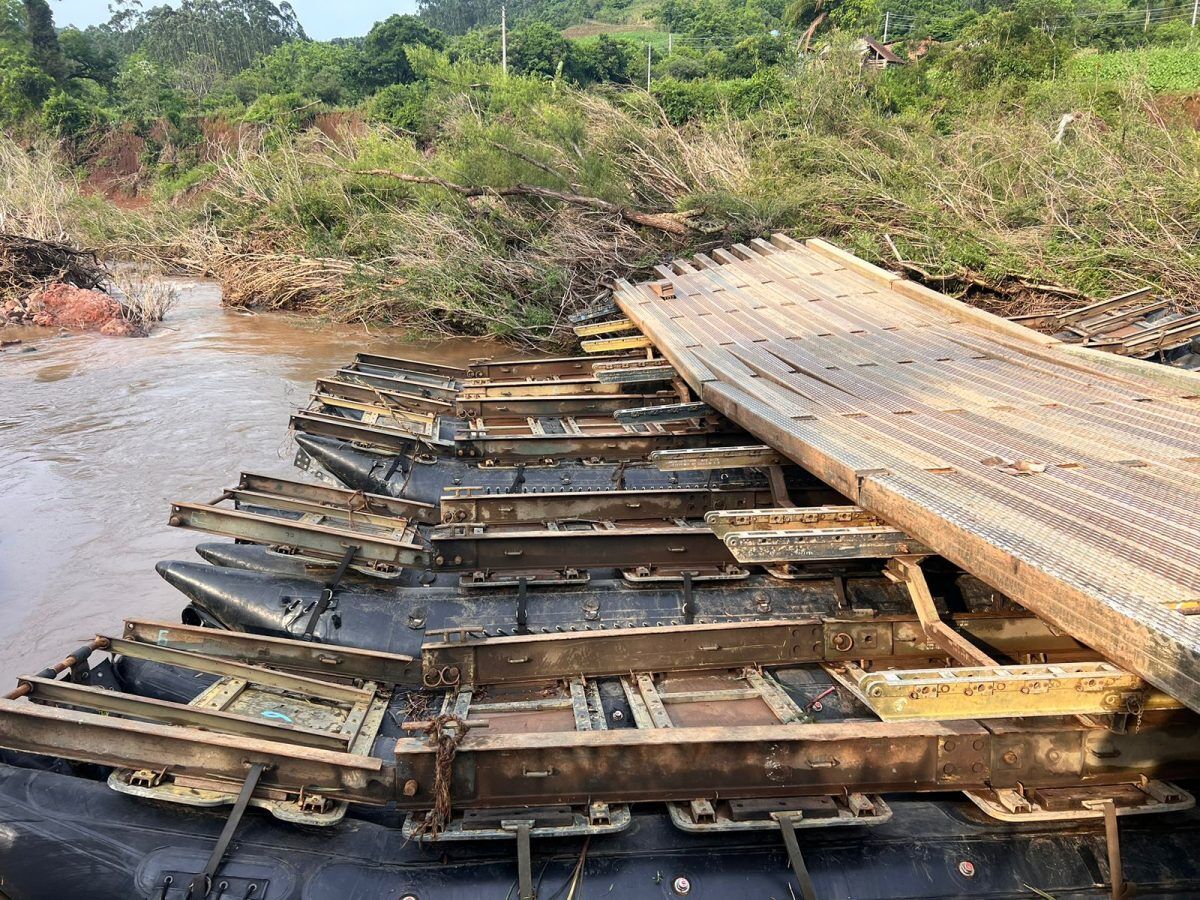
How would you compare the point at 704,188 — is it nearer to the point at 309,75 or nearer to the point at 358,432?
the point at 358,432

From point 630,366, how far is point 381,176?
10.4m

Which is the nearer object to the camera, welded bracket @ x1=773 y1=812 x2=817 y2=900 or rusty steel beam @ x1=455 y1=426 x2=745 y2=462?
welded bracket @ x1=773 y1=812 x2=817 y2=900

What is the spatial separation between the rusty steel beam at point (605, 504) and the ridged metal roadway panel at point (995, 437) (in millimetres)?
538

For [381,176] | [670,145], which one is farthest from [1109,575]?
[381,176]

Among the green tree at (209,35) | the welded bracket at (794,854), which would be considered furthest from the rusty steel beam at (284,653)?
the green tree at (209,35)

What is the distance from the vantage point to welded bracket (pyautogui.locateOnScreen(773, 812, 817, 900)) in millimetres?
2656

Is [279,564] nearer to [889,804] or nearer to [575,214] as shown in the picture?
[889,804]

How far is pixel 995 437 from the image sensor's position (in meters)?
3.76

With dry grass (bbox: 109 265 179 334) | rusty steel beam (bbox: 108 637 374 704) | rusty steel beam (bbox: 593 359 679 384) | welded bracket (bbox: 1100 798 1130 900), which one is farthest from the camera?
dry grass (bbox: 109 265 179 334)

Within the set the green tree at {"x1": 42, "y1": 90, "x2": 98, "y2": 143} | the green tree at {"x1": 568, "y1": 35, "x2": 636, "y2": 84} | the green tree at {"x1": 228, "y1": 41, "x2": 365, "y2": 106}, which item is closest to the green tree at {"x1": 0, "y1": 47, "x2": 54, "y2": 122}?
the green tree at {"x1": 42, "y1": 90, "x2": 98, "y2": 143}

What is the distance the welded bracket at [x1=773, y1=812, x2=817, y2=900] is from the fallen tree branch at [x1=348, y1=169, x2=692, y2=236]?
31.7 feet

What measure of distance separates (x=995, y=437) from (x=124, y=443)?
361 inches

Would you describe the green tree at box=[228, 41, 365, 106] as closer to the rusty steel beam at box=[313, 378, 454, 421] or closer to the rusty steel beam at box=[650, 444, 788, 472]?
the rusty steel beam at box=[313, 378, 454, 421]

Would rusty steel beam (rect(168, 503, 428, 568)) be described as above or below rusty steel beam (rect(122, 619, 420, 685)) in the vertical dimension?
above
